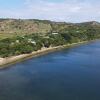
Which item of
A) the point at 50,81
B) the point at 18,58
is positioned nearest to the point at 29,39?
the point at 18,58

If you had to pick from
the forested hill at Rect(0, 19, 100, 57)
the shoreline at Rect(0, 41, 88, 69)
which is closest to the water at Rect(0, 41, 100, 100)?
the shoreline at Rect(0, 41, 88, 69)

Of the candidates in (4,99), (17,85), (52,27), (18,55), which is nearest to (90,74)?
(17,85)

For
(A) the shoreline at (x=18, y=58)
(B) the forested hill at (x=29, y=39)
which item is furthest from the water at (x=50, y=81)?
(B) the forested hill at (x=29, y=39)

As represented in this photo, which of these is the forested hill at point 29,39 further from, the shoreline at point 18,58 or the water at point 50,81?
the water at point 50,81

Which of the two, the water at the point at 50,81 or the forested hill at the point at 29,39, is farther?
the forested hill at the point at 29,39

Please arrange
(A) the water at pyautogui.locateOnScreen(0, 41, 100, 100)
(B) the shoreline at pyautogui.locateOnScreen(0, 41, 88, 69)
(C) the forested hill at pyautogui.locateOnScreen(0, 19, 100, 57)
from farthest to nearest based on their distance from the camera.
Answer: (C) the forested hill at pyautogui.locateOnScreen(0, 19, 100, 57), (B) the shoreline at pyautogui.locateOnScreen(0, 41, 88, 69), (A) the water at pyautogui.locateOnScreen(0, 41, 100, 100)

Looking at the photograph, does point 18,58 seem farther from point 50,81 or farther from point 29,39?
point 50,81

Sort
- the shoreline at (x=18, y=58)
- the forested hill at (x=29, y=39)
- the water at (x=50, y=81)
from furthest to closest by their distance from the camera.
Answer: the forested hill at (x=29, y=39) < the shoreline at (x=18, y=58) < the water at (x=50, y=81)

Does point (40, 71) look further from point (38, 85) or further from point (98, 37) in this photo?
point (98, 37)

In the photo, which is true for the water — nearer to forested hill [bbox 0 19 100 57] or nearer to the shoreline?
the shoreline
